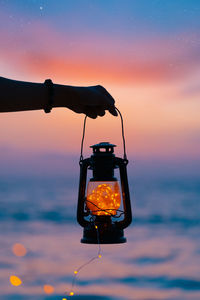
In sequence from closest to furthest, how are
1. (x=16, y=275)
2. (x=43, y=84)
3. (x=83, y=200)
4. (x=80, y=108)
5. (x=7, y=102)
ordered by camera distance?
(x=7, y=102), (x=43, y=84), (x=80, y=108), (x=83, y=200), (x=16, y=275)

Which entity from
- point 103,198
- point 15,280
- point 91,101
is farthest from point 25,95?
point 15,280

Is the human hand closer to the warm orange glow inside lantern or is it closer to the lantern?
the lantern

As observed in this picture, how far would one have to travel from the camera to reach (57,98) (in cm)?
210

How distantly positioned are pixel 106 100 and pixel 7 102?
64 centimetres

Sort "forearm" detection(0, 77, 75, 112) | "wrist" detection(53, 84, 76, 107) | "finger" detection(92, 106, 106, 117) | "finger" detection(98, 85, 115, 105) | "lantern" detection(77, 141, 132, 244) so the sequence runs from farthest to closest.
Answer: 1. "lantern" detection(77, 141, 132, 244)
2. "finger" detection(92, 106, 106, 117)
3. "finger" detection(98, 85, 115, 105)
4. "wrist" detection(53, 84, 76, 107)
5. "forearm" detection(0, 77, 75, 112)

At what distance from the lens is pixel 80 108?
228cm

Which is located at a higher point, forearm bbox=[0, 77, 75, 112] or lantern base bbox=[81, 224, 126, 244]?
forearm bbox=[0, 77, 75, 112]

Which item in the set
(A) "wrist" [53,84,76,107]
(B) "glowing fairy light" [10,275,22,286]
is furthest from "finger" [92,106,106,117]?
(B) "glowing fairy light" [10,275,22,286]

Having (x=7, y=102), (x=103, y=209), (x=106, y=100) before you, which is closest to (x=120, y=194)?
(x=103, y=209)

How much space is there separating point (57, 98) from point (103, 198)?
94cm

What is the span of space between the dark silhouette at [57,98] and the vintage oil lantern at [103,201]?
42 cm

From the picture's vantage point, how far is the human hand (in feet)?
7.16

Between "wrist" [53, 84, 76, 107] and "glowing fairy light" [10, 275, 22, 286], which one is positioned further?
"glowing fairy light" [10, 275, 22, 286]

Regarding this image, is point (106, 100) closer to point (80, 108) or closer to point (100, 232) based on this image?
point (80, 108)
